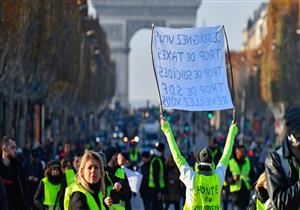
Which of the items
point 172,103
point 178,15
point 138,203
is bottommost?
point 138,203

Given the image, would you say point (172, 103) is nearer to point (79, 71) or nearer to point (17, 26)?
point (17, 26)

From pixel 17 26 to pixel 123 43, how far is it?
4472 inches

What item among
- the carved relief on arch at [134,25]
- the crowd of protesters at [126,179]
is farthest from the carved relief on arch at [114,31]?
the crowd of protesters at [126,179]

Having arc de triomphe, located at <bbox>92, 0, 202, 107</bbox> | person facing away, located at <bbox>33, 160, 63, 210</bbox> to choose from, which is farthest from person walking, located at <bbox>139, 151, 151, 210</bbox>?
arc de triomphe, located at <bbox>92, 0, 202, 107</bbox>

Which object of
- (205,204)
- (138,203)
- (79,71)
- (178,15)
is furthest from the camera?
(178,15)

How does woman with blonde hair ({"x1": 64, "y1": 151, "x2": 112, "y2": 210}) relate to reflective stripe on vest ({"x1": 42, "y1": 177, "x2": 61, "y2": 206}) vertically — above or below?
above

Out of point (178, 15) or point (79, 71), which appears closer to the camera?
point (79, 71)

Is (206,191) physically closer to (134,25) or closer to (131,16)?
(134,25)

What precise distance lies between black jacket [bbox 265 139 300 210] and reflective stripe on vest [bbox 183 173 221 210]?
157 inches

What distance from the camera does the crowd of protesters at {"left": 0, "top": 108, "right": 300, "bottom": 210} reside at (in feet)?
21.8

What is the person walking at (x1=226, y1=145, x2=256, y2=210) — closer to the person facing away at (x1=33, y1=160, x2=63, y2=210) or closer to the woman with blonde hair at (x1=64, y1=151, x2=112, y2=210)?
the person facing away at (x1=33, y1=160, x2=63, y2=210)

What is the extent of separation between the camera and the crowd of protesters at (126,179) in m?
6.64

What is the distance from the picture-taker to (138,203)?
28.9 m

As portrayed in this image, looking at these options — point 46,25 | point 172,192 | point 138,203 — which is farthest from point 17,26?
point 172,192
